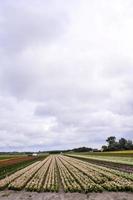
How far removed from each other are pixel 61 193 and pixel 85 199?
265 centimetres

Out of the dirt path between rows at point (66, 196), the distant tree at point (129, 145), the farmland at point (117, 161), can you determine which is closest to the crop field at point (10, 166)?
the farmland at point (117, 161)

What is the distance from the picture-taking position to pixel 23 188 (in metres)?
23.2

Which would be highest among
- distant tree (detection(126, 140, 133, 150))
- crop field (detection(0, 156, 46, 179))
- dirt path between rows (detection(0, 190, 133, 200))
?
distant tree (detection(126, 140, 133, 150))

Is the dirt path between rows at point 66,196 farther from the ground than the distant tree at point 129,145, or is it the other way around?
the distant tree at point 129,145

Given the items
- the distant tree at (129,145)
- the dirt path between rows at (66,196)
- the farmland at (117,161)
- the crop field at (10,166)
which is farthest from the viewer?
the distant tree at (129,145)

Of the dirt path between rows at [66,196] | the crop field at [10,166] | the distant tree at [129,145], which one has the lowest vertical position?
the dirt path between rows at [66,196]

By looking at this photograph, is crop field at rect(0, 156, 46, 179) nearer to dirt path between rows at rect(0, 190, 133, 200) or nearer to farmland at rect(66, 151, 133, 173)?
farmland at rect(66, 151, 133, 173)

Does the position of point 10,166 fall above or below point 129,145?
below

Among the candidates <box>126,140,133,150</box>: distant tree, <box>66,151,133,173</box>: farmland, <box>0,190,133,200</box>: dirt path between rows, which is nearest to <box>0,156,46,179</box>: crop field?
<box>66,151,133,173</box>: farmland

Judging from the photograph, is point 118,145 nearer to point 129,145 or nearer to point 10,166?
point 129,145

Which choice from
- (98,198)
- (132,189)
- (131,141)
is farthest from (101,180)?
(131,141)

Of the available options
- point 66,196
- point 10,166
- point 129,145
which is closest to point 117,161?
point 10,166

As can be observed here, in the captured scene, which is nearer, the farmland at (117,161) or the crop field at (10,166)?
the farmland at (117,161)

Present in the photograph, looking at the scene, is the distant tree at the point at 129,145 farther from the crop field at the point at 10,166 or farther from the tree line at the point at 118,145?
the crop field at the point at 10,166
